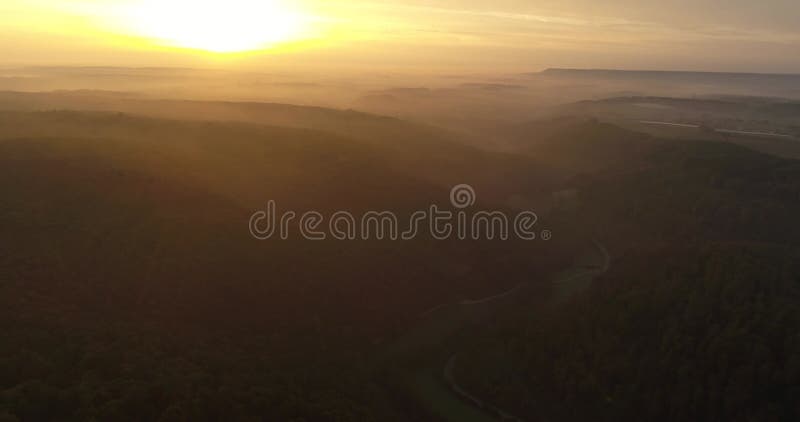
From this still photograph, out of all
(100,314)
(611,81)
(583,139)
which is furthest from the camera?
(611,81)

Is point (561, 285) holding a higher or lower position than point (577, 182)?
lower

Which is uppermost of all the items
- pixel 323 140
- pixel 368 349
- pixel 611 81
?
pixel 611 81

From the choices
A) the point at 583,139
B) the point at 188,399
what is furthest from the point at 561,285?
the point at 583,139

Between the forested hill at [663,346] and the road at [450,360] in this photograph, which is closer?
the forested hill at [663,346]

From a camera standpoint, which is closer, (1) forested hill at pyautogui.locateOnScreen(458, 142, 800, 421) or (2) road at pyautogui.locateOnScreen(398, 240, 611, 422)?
(1) forested hill at pyautogui.locateOnScreen(458, 142, 800, 421)

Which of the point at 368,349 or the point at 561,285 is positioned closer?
the point at 368,349

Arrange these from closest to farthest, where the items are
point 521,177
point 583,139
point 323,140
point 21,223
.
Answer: point 21,223 → point 323,140 → point 521,177 → point 583,139

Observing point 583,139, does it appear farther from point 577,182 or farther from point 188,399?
point 188,399

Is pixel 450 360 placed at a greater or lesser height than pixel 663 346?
lesser

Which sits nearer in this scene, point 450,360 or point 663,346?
point 663,346

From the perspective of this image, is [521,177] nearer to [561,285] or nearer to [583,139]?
[583,139]
